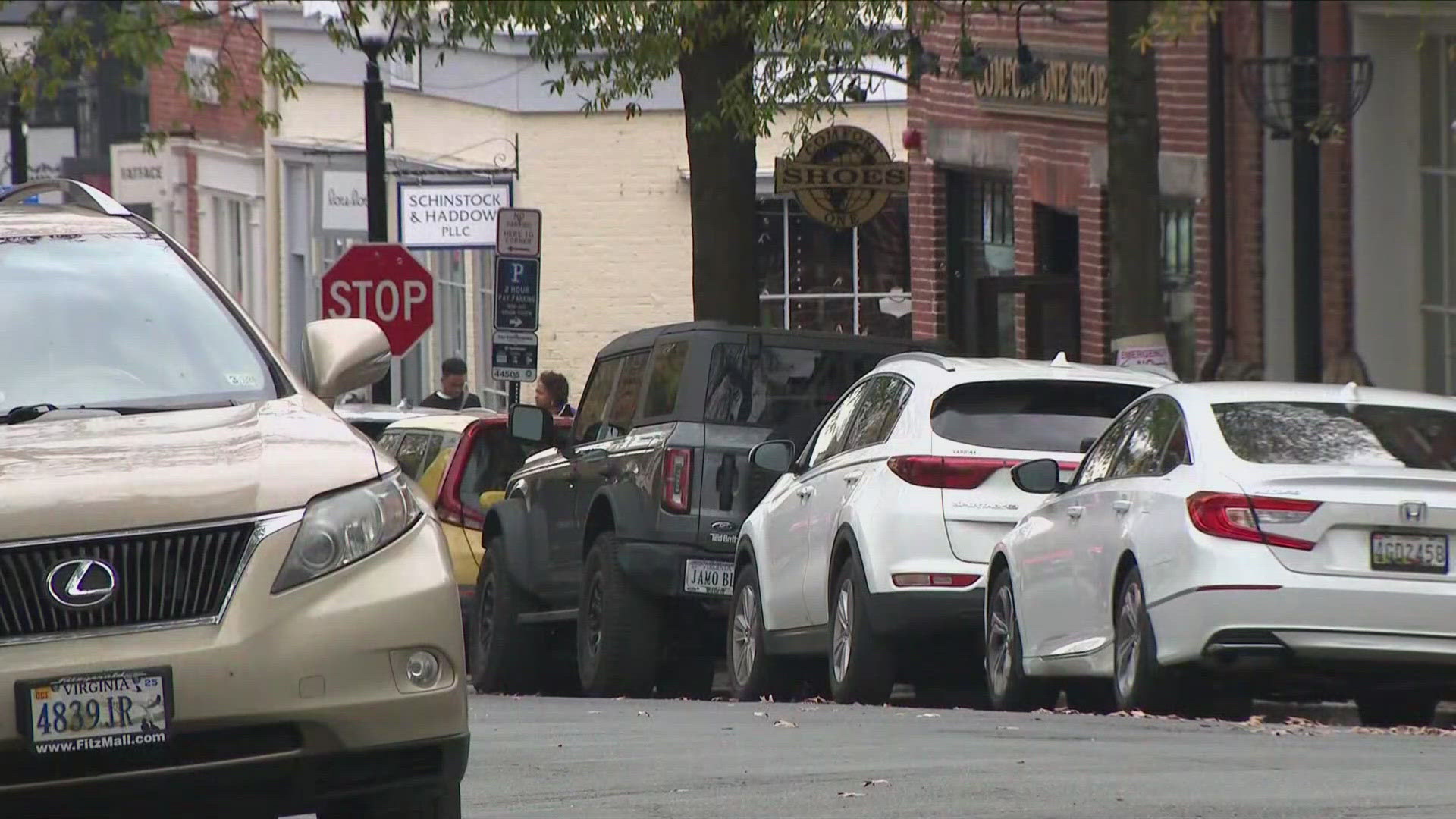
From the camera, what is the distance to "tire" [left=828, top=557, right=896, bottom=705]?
1248 cm

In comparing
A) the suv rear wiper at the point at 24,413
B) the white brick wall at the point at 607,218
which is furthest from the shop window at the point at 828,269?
the suv rear wiper at the point at 24,413

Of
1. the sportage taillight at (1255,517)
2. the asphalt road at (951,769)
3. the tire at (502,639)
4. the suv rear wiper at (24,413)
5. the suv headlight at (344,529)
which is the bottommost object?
the tire at (502,639)

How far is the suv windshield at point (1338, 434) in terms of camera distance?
1065 cm

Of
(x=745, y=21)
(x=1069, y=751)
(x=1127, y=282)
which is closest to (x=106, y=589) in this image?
(x=1069, y=751)

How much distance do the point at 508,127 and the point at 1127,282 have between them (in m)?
19.0

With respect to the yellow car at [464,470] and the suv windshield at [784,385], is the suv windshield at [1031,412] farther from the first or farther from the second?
the yellow car at [464,470]

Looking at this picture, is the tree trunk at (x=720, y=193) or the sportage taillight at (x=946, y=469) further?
the tree trunk at (x=720, y=193)

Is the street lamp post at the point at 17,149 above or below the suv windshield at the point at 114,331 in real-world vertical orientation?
above

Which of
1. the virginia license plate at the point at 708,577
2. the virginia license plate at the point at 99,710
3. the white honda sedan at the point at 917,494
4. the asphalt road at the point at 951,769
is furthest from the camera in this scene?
the virginia license plate at the point at 708,577

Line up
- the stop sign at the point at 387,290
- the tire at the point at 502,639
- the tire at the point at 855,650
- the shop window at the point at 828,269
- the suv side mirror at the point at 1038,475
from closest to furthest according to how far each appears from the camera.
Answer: the suv side mirror at the point at 1038,475, the tire at the point at 855,650, the tire at the point at 502,639, the stop sign at the point at 387,290, the shop window at the point at 828,269

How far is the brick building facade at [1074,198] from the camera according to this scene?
20.4 meters

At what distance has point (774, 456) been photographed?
44.5 feet

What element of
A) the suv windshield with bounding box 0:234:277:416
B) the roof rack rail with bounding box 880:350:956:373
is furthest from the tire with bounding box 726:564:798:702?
the suv windshield with bounding box 0:234:277:416

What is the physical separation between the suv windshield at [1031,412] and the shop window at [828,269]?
20043mm
